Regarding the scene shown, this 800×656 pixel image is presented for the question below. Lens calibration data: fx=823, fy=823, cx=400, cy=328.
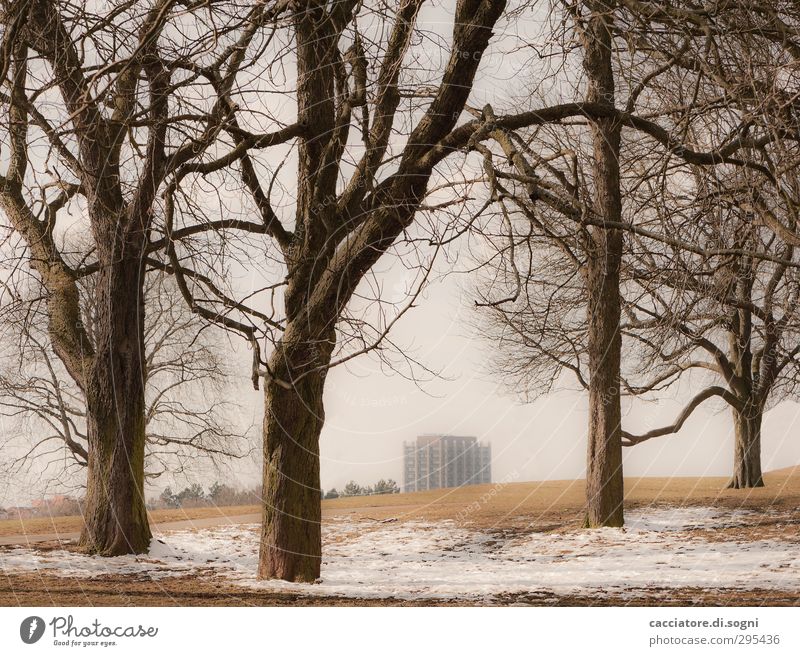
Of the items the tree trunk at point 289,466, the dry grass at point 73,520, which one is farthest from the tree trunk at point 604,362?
the tree trunk at point 289,466

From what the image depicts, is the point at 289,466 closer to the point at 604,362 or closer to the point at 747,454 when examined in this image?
the point at 604,362

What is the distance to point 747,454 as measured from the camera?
619 inches

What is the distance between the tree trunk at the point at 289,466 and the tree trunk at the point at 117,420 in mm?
2091

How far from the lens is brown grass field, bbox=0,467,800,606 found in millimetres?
6324

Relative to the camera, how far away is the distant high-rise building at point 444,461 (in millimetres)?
8086

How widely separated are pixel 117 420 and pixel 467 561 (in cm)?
399

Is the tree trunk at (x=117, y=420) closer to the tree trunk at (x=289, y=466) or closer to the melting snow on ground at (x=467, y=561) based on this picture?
the melting snow on ground at (x=467, y=561)

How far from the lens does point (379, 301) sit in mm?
7027

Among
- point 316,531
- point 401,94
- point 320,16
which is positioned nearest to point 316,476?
point 316,531

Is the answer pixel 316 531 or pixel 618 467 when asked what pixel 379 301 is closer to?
pixel 316 531

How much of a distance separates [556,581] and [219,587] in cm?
296

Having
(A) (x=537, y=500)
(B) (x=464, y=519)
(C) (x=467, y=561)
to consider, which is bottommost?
(C) (x=467, y=561)

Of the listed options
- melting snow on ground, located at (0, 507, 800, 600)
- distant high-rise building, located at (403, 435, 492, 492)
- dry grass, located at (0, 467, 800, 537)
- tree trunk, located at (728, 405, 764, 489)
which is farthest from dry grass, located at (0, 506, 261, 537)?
tree trunk, located at (728, 405, 764, 489)

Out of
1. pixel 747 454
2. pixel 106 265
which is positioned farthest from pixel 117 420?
pixel 747 454
